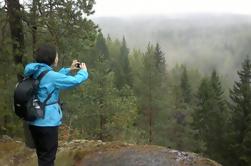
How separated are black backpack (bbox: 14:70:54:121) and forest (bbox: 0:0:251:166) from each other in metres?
5.05

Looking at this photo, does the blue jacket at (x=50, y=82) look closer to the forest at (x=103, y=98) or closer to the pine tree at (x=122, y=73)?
the forest at (x=103, y=98)

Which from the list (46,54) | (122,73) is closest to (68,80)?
(46,54)

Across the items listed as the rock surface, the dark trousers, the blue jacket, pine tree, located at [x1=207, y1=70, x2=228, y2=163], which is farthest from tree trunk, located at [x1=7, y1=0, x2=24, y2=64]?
pine tree, located at [x1=207, y1=70, x2=228, y2=163]

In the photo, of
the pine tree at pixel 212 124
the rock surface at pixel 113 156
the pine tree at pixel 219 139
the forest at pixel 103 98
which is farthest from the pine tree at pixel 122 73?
the rock surface at pixel 113 156

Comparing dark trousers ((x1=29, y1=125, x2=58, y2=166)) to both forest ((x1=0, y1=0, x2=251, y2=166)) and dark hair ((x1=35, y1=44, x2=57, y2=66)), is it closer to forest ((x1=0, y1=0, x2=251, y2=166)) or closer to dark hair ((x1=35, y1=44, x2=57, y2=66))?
dark hair ((x1=35, y1=44, x2=57, y2=66))

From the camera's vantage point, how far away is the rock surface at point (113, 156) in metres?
7.11

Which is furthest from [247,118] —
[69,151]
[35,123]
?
[35,123]

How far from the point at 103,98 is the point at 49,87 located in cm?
2415

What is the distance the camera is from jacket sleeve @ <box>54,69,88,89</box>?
5.54 m

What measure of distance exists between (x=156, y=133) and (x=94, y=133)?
945cm

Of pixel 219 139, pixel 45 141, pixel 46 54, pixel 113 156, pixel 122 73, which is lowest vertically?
pixel 219 139

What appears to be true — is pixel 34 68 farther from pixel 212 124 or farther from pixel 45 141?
pixel 212 124

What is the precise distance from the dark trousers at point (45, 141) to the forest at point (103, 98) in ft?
15.8

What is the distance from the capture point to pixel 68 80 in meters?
5.54
